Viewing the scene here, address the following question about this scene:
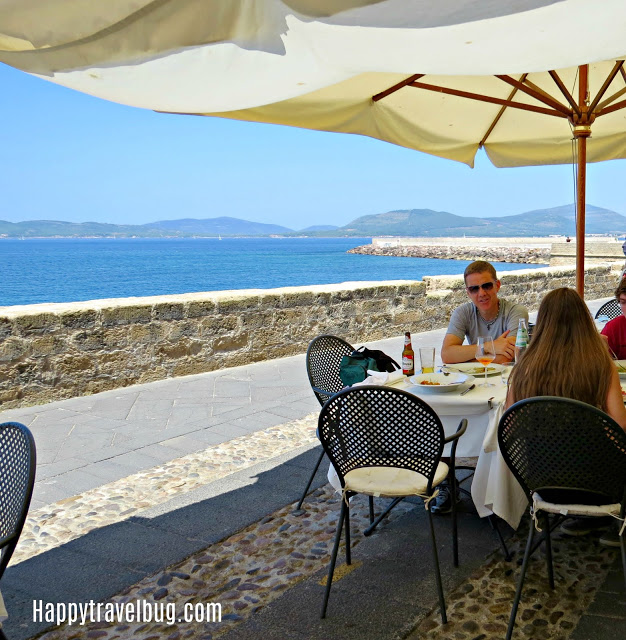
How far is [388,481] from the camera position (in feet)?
8.36

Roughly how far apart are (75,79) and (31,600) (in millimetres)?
1940

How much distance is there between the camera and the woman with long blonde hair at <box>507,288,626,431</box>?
239 cm

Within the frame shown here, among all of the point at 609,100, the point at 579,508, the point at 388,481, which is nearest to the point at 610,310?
the point at 609,100

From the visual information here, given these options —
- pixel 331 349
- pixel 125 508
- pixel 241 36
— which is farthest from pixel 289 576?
pixel 241 36

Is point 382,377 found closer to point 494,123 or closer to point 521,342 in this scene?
point 521,342

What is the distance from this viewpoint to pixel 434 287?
9.41 m

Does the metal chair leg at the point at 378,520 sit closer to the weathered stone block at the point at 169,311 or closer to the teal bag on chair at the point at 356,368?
the teal bag on chair at the point at 356,368

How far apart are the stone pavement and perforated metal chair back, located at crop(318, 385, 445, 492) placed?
49 centimetres

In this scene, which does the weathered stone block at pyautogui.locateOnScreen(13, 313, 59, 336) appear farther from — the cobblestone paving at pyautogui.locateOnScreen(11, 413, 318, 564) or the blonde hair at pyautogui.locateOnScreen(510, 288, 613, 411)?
the blonde hair at pyautogui.locateOnScreen(510, 288, 613, 411)

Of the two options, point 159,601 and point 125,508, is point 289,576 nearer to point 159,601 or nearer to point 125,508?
point 159,601

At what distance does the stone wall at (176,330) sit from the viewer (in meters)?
5.22

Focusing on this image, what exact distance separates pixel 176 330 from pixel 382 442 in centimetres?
400

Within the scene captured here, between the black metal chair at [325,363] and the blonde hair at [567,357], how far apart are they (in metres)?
1.29

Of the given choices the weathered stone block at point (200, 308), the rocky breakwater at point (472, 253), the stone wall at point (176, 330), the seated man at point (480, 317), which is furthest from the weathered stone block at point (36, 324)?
the rocky breakwater at point (472, 253)
